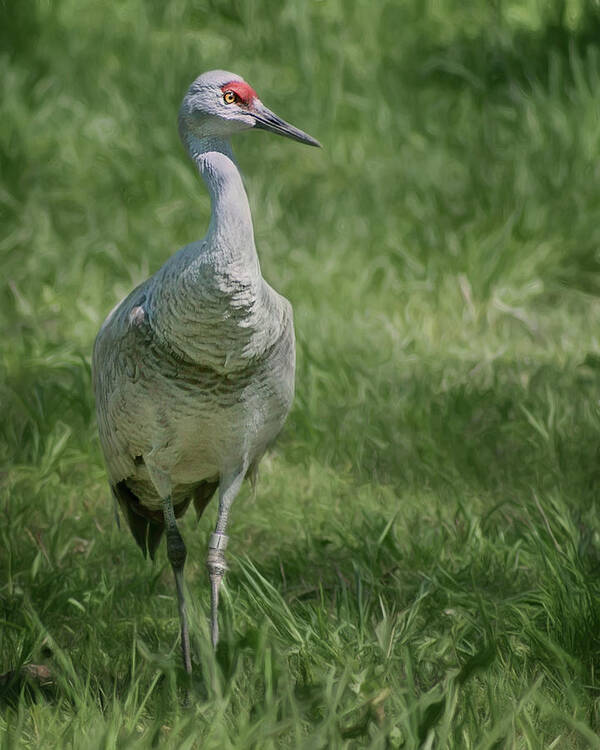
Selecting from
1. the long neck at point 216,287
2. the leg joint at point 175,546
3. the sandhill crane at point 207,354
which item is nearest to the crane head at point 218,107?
the sandhill crane at point 207,354

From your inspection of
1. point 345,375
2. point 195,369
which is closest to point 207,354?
point 195,369

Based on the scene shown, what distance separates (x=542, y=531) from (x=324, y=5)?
4.24 meters

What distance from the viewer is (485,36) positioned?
698cm

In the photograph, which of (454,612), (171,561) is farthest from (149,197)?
(454,612)

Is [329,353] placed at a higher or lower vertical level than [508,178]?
lower

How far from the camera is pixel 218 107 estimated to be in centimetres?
333

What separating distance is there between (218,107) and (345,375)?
1.95 meters

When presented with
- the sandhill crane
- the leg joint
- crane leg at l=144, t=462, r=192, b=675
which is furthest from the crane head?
the leg joint

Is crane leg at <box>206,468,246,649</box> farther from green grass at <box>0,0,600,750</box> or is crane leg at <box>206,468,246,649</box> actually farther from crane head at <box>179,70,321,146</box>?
crane head at <box>179,70,321,146</box>

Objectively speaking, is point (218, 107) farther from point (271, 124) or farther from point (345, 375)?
point (345, 375)

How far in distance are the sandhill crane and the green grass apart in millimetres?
376

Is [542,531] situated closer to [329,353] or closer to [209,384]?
[209,384]

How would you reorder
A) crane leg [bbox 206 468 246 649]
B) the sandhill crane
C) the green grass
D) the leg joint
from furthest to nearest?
the leg joint, crane leg [bbox 206 468 246 649], the sandhill crane, the green grass

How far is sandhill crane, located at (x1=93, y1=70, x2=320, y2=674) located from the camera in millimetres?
3139
